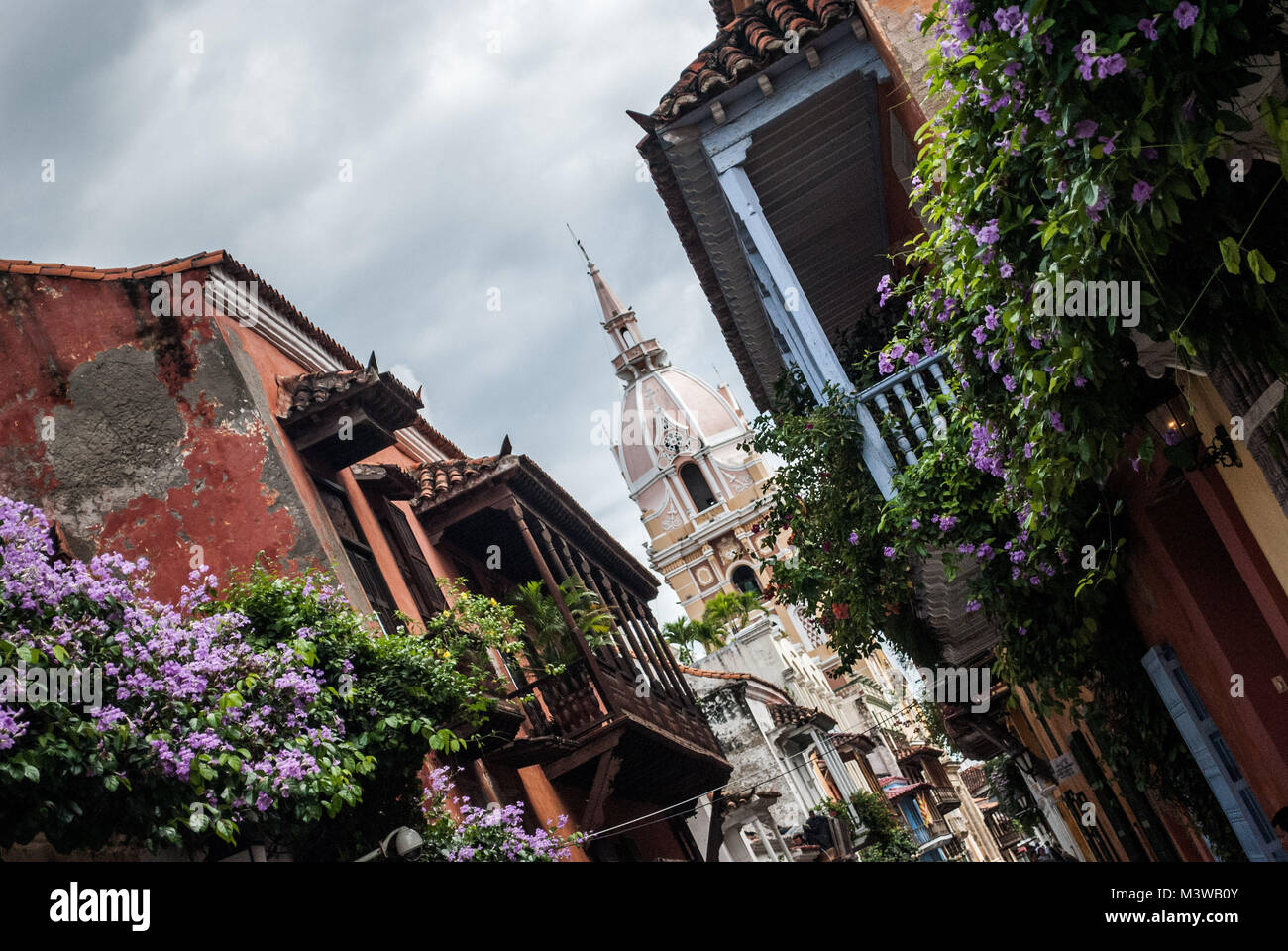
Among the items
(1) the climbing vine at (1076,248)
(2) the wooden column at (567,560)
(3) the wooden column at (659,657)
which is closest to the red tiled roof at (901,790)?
(3) the wooden column at (659,657)

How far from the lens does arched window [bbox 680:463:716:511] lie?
205 ft

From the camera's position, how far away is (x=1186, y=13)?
374 centimetres

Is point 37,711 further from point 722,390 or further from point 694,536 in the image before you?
point 722,390

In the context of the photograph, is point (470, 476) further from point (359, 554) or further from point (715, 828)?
point (715, 828)

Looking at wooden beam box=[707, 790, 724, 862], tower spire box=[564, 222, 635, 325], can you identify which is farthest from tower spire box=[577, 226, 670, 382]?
wooden beam box=[707, 790, 724, 862]

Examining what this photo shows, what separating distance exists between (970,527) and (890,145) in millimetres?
4550

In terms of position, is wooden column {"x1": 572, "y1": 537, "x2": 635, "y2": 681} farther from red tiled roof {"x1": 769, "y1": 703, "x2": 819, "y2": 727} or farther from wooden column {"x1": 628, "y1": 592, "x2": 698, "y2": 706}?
red tiled roof {"x1": 769, "y1": 703, "x2": 819, "y2": 727}

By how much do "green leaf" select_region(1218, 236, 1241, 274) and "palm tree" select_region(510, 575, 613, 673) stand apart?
10.3 meters

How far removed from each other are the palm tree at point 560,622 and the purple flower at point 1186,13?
Result: 34.7ft

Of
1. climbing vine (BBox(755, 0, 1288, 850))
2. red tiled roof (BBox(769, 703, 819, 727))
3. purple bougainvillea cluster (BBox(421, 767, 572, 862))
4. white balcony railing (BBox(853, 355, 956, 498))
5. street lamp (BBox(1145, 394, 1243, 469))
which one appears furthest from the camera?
red tiled roof (BBox(769, 703, 819, 727))

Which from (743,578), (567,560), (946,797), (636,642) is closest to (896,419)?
(567,560)

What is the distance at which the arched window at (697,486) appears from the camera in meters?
62.6

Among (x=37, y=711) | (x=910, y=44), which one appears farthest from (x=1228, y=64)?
(x=37, y=711)

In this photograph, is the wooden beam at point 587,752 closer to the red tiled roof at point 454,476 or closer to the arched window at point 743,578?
the red tiled roof at point 454,476
